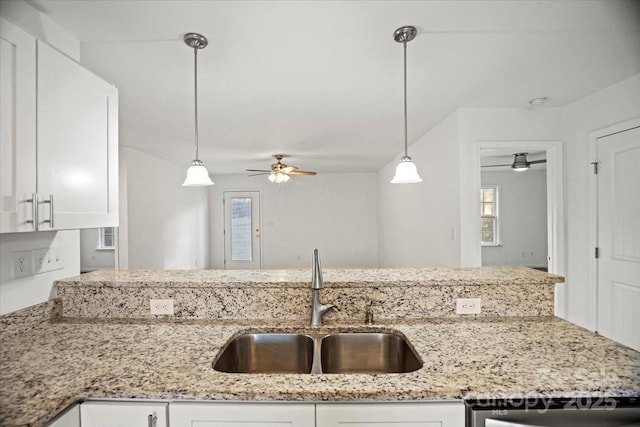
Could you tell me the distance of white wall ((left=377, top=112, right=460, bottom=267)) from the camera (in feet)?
10.2

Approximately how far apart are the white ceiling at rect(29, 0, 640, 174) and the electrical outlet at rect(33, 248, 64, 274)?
1.16m

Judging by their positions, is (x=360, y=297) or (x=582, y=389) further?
(x=360, y=297)

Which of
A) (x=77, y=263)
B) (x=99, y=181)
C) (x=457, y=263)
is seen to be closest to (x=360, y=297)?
(x=99, y=181)

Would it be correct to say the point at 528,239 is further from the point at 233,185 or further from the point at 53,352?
the point at 53,352

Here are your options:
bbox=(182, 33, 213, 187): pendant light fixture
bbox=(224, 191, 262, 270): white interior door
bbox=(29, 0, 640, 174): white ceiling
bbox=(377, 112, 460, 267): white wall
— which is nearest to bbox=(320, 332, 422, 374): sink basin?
bbox=(182, 33, 213, 187): pendant light fixture

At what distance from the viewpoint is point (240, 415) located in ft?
2.89

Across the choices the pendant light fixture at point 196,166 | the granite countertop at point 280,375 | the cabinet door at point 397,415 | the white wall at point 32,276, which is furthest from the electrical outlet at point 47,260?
the cabinet door at point 397,415

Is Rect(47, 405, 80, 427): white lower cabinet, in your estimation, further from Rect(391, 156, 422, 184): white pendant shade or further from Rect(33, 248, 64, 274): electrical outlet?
Rect(391, 156, 422, 184): white pendant shade

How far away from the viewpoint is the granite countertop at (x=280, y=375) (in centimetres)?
87

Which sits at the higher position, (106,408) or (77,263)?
(77,263)

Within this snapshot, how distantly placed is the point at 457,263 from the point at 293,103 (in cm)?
220

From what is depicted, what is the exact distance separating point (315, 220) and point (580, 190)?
17.8 feet

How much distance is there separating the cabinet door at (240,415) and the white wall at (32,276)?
1018 mm

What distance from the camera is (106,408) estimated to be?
894 millimetres
